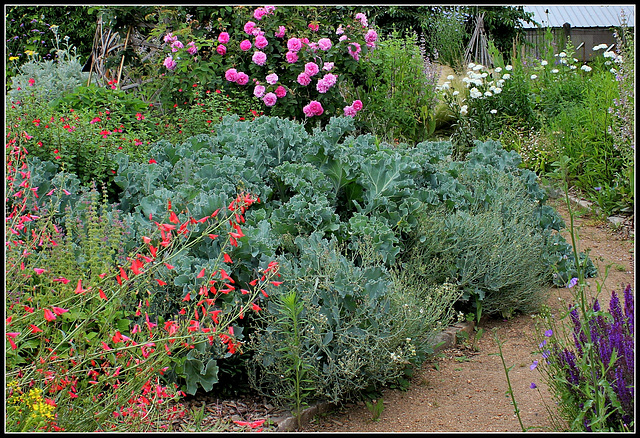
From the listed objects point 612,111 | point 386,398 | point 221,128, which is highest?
point 612,111

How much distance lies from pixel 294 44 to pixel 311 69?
0.36m

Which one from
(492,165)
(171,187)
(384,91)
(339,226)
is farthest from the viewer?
(384,91)

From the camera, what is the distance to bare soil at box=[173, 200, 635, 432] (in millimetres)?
2680

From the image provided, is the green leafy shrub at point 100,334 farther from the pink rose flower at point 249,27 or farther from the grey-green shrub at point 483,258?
the pink rose flower at point 249,27

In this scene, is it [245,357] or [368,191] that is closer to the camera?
[245,357]

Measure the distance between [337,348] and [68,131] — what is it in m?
2.60

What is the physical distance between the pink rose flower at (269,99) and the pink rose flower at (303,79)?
1.15 ft

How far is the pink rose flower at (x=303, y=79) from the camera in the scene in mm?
6648

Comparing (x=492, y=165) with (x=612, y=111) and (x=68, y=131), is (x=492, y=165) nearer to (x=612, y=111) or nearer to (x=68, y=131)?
(x=612, y=111)

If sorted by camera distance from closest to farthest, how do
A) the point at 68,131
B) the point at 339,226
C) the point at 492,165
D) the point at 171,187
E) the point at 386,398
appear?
the point at 386,398 → the point at 339,226 → the point at 171,187 → the point at 68,131 → the point at 492,165

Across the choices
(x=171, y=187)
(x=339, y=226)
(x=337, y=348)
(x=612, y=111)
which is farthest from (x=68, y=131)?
(x=612, y=111)

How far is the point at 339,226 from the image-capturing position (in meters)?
3.51

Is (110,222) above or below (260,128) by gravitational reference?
below

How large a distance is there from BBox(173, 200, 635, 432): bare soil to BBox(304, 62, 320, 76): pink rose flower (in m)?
3.96
